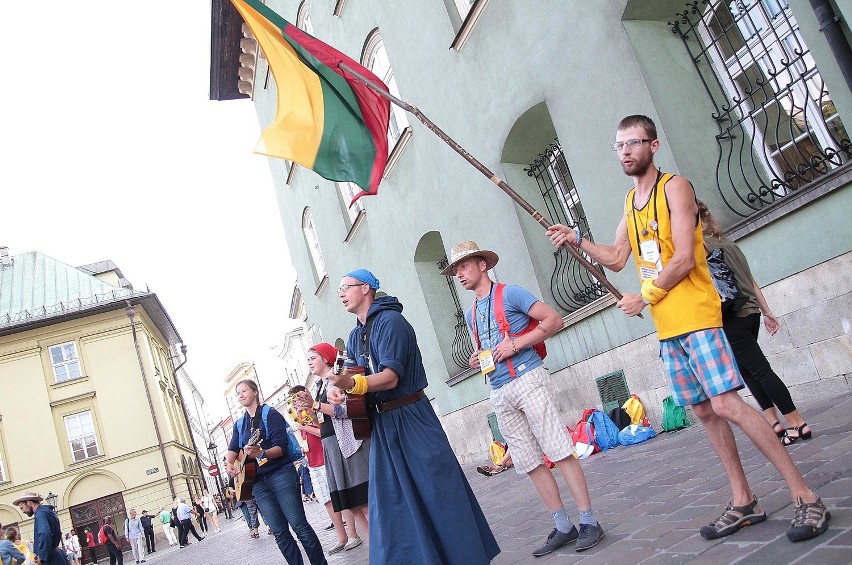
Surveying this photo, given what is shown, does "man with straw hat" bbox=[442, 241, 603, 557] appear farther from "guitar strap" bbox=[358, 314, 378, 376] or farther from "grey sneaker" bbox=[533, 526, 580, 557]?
"guitar strap" bbox=[358, 314, 378, 376]

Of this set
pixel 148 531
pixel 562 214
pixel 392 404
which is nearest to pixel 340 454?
pixel 392 404

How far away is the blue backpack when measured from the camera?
29.6ft

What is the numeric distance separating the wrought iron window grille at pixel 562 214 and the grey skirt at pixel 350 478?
4.90m

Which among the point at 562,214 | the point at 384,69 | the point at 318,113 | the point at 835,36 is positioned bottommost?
the point at 835,36

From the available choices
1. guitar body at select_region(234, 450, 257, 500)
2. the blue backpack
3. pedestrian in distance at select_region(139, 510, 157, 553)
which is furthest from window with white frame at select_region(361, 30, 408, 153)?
pedestrian in distance at select_region(139, 510, 157, 553)

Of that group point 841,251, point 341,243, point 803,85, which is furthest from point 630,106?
point 341,243

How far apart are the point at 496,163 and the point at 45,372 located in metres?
33.0

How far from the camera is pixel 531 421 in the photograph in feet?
15.6

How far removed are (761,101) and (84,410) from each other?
3656 centimetres

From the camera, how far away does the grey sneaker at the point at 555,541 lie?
4586 mm

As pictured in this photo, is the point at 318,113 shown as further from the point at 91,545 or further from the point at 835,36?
the point at 91,545

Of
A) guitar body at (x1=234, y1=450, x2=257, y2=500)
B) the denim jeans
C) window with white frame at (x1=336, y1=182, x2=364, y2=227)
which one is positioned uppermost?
window with white frame at (x1=336, y1=182, x2=364, y2=227)

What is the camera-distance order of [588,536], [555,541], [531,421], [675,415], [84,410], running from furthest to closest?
[84,410] < [675,415] < [531,421] < [555,541] < [588,536]

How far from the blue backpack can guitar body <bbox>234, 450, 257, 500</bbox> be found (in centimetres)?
481
